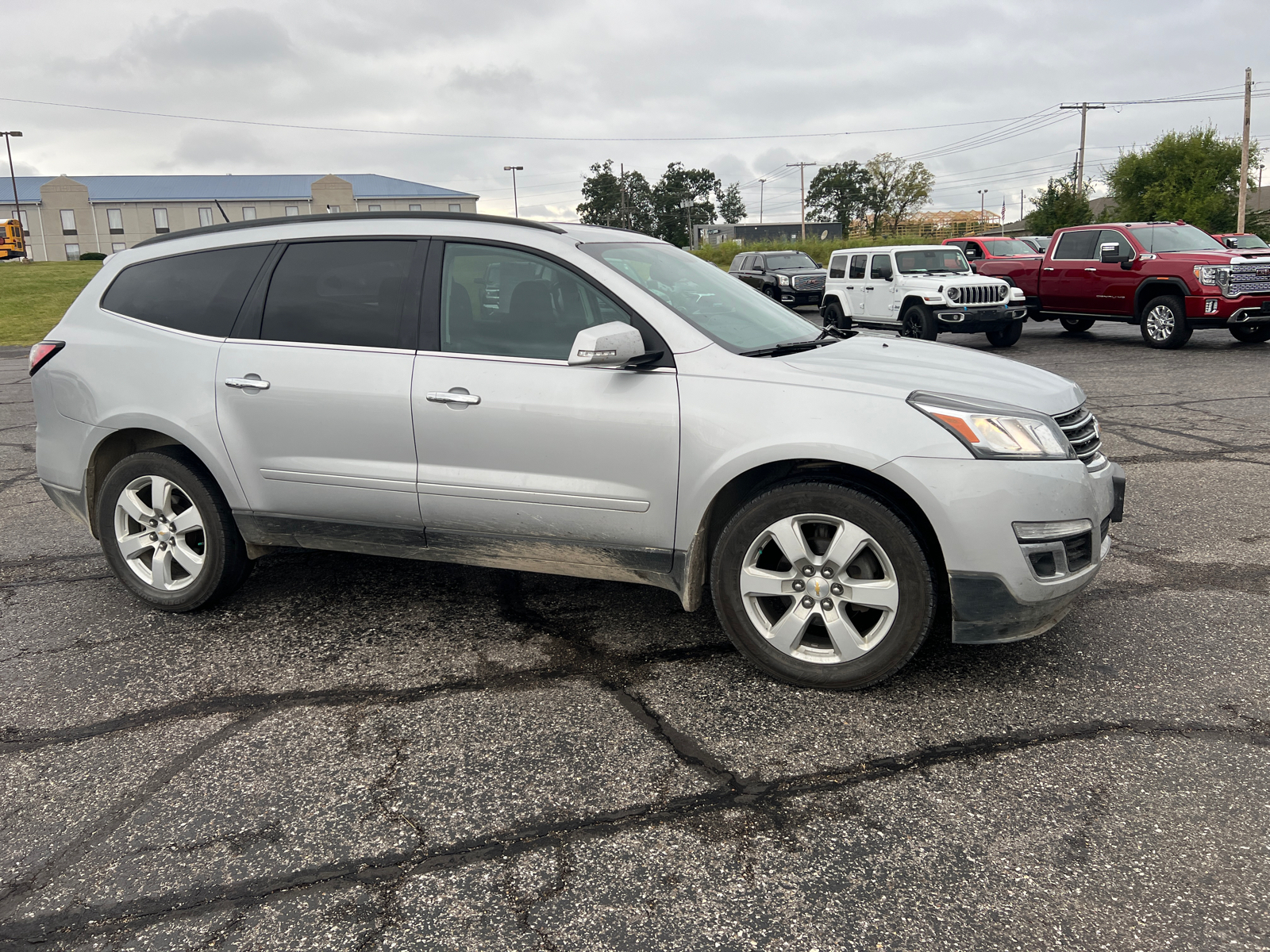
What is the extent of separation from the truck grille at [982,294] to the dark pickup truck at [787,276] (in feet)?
32.5

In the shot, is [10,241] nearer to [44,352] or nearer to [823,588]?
[44,352]

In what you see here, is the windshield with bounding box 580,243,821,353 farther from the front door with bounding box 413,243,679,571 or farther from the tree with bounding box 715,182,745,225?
the tree with bounding box 715,182,745,225

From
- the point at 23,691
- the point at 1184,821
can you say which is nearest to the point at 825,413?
the point at 1184,821

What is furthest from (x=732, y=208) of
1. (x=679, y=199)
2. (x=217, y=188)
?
(x=217, y=188)

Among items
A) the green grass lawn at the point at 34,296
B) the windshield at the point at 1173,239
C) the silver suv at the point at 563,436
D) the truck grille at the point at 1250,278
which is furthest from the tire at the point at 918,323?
the green grass lawn at the point at 34,296

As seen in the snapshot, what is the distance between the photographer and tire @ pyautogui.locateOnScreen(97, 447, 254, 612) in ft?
14.0

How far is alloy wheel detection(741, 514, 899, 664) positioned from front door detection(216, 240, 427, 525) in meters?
1.48

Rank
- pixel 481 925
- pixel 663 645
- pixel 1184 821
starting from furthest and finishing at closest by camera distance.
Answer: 1. pixel 663 645
2. pixel 1184 821
3. pixel 481 925

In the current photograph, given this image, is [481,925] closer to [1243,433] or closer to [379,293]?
[379,293]

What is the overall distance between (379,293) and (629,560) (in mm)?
1569

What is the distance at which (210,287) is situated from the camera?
4.30 m

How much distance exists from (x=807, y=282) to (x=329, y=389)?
2340 cm

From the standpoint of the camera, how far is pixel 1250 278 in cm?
1363

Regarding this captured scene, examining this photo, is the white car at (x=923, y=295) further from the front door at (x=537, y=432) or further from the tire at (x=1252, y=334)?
the front door at (x=537, y=432)
